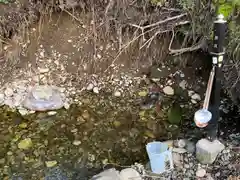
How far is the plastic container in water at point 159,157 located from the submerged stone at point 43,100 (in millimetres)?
1395

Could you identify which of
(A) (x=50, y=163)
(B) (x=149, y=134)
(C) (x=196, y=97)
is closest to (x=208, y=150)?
(B) (x=149, y=134)

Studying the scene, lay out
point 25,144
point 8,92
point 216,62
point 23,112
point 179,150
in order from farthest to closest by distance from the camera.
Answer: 1. point 8,92
2. point 23,112
3. point 25,144
4. point 179,150
5. point 216,62

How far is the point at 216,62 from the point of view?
2807 mm

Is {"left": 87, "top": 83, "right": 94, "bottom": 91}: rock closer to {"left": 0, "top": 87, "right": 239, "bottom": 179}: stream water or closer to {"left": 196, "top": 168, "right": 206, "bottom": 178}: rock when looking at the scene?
{"left": 0, "top": 87, "right": 239, "bottom": 179}: stream water

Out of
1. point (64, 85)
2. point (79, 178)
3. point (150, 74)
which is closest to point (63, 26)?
point (64, 85)

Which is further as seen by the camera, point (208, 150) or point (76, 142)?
point (76, 142)

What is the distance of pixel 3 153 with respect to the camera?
3445mm

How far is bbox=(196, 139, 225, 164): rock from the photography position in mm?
2961

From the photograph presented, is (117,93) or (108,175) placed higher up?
(117,93)

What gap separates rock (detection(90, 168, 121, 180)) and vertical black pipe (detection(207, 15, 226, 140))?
82 cm

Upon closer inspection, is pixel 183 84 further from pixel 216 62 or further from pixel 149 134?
pixel 216 62

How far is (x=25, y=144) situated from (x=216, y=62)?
76.7 inches

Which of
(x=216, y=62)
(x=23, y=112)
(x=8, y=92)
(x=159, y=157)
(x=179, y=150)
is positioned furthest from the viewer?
(x=8, y=92)

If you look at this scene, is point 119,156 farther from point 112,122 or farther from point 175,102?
point 175,102
